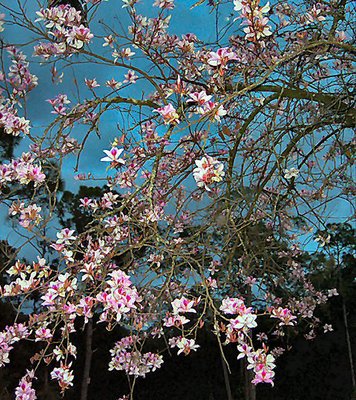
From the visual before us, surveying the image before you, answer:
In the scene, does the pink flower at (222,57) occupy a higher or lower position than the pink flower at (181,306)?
higher

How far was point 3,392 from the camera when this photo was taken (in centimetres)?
489

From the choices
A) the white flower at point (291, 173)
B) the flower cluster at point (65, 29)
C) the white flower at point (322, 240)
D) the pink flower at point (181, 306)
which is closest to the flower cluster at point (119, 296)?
the pink flower at point (181, 306)

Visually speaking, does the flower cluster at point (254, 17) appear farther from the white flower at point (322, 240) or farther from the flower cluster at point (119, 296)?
the white flower at point (322, 240)

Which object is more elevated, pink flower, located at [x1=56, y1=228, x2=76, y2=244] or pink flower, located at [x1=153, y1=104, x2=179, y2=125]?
pink flower, located at [x1=153, y1=104, x2=179, y2=125]

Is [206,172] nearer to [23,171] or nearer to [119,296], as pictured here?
[119,296]

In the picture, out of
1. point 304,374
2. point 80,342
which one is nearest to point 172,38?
point 80,342

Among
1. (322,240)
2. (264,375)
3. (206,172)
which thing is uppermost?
(322,240)

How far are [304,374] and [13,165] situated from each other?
21.2 ft

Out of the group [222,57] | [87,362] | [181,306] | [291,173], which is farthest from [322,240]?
[87,362]

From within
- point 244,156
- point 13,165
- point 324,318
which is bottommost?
point 13,165

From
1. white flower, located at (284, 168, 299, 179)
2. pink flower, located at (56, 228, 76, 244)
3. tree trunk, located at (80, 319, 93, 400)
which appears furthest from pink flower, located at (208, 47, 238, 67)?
tree trunk, located at (80, 319, 93, 400)

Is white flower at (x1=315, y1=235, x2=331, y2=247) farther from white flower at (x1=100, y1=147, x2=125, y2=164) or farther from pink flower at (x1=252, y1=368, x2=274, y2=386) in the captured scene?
white flower at (x1=100, y1=147, x2=125, y2=164)

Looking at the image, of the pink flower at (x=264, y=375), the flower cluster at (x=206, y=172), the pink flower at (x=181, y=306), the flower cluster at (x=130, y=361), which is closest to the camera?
the flower cluster at (x=206, y=172)

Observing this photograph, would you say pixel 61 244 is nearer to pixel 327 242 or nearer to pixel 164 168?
pixel 164 168
